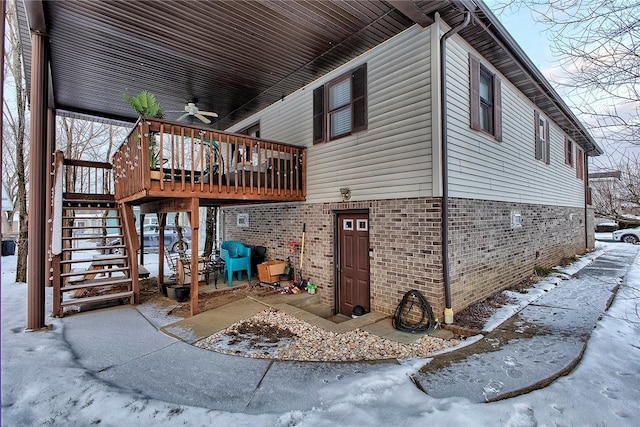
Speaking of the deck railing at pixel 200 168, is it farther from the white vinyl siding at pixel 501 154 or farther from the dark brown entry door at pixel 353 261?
the white vinyl siding at pixel 501 154

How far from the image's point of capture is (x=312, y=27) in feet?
18.5

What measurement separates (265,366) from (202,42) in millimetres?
5662

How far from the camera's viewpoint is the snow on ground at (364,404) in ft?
9.30

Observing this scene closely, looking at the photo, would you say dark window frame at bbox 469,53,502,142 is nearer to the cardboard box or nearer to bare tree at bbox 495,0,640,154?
bare tree at bbox 495,0,640,154

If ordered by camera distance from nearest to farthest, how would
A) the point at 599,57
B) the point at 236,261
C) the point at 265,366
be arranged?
the point at 599,57
the point at 265,366
the point at 236,261

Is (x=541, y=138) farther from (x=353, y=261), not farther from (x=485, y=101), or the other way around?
(x=353, y=261)

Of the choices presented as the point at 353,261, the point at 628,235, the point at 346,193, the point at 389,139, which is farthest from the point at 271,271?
the point at 628,235

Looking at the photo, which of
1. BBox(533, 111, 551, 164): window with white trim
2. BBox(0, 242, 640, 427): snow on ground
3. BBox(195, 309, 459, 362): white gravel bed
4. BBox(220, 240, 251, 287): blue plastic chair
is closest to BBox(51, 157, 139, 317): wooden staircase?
BBox(220, 240, 251, 287): blue plastic chair

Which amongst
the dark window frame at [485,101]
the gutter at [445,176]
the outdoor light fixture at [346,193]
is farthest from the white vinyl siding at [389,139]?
the dark window frame at [485,101]

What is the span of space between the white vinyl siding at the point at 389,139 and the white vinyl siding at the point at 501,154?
487 millimetres

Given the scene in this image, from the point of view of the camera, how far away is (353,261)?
21.5ft

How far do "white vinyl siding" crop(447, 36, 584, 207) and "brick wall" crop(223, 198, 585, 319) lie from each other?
32 centimetres

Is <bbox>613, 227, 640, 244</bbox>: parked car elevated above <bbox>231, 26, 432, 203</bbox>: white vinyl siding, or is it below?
below

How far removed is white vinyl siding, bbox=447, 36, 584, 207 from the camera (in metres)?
5.53
